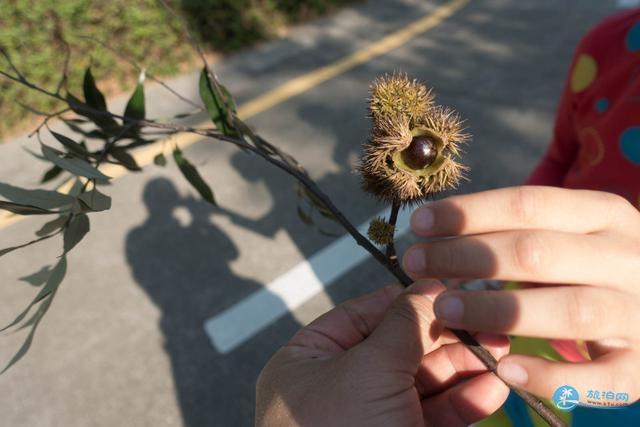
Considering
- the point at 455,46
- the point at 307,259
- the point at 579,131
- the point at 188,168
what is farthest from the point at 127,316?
the point at 455,46

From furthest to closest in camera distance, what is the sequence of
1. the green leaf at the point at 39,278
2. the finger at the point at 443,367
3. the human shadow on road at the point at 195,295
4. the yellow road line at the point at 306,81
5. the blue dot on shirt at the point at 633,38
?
the yellow road line at the point at 306,81
the human shadow on road at the point at 195,295
the blue dot on shirt at the point at 633,38
the finger at the point at 443,367
the green leaf at the point at 39,278

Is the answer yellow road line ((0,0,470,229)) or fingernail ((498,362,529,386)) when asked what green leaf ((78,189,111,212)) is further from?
yellow road line ((0,0,470,229))

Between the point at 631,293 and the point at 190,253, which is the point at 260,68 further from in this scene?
the point at 631,293

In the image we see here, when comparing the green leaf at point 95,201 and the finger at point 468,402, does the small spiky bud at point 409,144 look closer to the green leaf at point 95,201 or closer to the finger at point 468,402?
the green leaf at point 95,201

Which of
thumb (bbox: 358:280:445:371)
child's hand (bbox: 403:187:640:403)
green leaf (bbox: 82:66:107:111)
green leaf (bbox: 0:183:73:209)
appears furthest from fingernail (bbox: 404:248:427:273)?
green leaf (bbox: 82:66:107:111)

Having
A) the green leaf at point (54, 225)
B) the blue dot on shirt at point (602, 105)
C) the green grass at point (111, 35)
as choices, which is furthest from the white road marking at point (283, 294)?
the green grass at point (111, 35)

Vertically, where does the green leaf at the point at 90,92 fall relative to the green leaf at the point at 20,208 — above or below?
above

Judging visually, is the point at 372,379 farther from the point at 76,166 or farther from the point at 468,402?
the point at 76,166

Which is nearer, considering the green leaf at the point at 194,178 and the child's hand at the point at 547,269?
the child's hand at the point at 547,269
